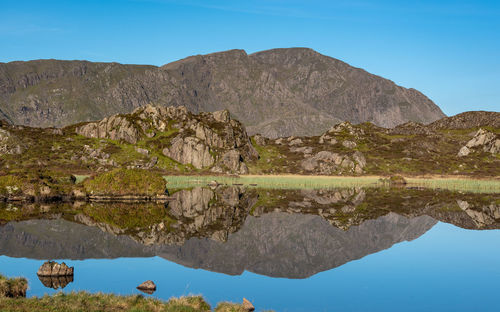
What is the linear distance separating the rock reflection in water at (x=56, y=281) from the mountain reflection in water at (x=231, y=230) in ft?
1.50

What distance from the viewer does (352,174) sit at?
194 m

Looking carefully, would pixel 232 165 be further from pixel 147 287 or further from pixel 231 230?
pixel 147 287

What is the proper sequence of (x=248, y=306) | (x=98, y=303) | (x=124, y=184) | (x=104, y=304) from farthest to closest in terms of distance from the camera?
(x=124, y=184) → (x=248, y=306) → (x=104, y=304) → (x=98, y=303)

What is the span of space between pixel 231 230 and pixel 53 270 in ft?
74.7

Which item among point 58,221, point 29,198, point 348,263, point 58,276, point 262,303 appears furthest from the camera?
point 29,198

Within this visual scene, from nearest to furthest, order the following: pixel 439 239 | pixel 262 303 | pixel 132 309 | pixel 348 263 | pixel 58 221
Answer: pixel 132 309 → pixel 262 303 → pixel 348 263 → pixel 439 239 → pixel 58 221

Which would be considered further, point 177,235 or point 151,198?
point 151,198

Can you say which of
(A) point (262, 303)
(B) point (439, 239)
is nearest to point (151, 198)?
(B) point (439, 239)

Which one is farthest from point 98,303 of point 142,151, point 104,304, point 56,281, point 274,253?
point 142,151

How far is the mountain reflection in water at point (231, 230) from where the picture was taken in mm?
37031

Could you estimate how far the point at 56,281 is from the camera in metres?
28.0

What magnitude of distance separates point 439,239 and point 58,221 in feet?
144

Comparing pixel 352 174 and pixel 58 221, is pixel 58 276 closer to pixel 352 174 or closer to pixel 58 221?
pixel 58 221

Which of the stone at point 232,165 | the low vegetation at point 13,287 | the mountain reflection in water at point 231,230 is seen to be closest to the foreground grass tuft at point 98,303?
A: the low vegetation at point 13,287
